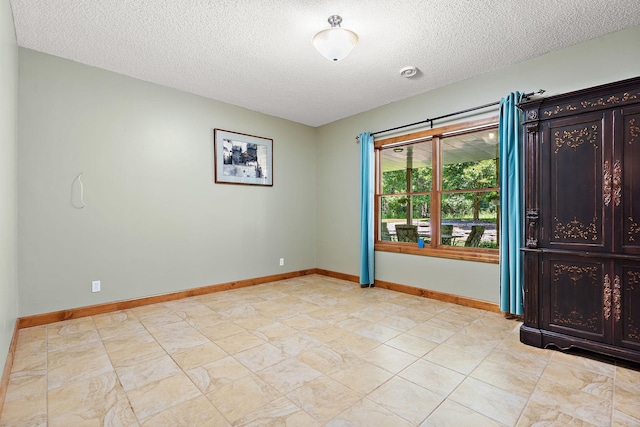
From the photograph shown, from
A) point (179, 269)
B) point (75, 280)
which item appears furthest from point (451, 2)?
point (75, 280)

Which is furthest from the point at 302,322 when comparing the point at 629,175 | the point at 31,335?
the point at 629,175

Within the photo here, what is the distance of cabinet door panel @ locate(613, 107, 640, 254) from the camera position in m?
2.22

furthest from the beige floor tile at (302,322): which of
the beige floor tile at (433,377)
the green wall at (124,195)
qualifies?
the green wall at (124,195)

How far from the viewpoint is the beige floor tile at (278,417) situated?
164 cm

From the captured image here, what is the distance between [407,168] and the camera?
451cm

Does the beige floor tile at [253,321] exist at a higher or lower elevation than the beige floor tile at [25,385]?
lower

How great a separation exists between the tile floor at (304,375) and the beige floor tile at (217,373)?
12 millimetres

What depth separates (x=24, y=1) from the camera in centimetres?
233

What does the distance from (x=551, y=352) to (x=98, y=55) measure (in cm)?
489

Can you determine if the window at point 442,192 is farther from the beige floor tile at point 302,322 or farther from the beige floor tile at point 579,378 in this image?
the beige floor tile at point 302,322

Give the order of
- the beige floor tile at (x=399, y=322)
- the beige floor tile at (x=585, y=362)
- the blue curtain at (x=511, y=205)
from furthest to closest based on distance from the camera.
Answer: the blue curtain at (x=511, y=205) < the beige floor tile at (x=399, y=322) < the beige floor tile at (x=585, y=362)

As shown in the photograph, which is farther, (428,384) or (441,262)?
(441,262)

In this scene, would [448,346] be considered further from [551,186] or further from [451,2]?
[451,2]

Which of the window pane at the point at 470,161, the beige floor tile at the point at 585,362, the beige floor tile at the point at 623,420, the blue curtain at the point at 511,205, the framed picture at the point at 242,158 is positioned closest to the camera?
the beige floor tile at the point at 623,420
